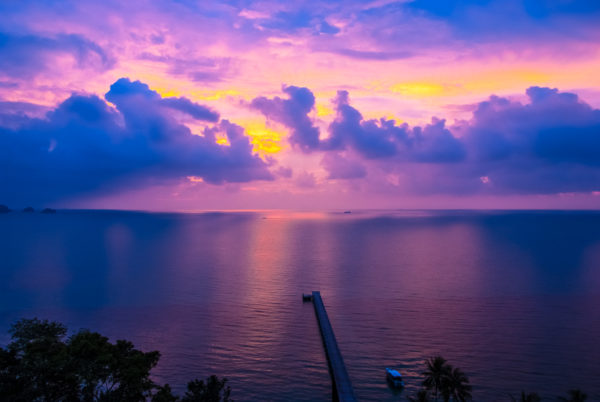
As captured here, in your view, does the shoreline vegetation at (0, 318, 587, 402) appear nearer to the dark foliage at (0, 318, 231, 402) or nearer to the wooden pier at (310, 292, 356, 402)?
the dark foliage at (0, 318, 231, 402)

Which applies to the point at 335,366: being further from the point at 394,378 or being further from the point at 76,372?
the point at 76,372

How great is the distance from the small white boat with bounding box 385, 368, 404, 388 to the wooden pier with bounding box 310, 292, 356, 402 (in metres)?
5.24

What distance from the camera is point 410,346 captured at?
2192 inches

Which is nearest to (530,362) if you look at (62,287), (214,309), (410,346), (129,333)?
(410,346)

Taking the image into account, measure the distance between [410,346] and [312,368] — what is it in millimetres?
16083

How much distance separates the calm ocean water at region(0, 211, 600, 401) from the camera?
47.8 meters

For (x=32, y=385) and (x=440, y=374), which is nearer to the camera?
(x=32, y=385)

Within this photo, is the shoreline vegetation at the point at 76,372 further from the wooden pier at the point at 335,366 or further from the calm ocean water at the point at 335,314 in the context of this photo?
the calm ocean water at the point at 335,314

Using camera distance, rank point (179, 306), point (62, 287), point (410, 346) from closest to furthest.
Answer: point (410, 346) < point (179, 306) < point (62, 287)

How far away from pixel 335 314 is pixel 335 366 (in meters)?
24.6

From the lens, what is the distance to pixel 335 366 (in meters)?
46.4

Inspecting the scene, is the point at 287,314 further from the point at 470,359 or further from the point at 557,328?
the point at 557,328

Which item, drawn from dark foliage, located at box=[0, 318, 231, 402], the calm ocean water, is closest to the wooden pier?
the calm ocean water

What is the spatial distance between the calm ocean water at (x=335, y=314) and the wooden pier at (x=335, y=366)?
64.0 inches
